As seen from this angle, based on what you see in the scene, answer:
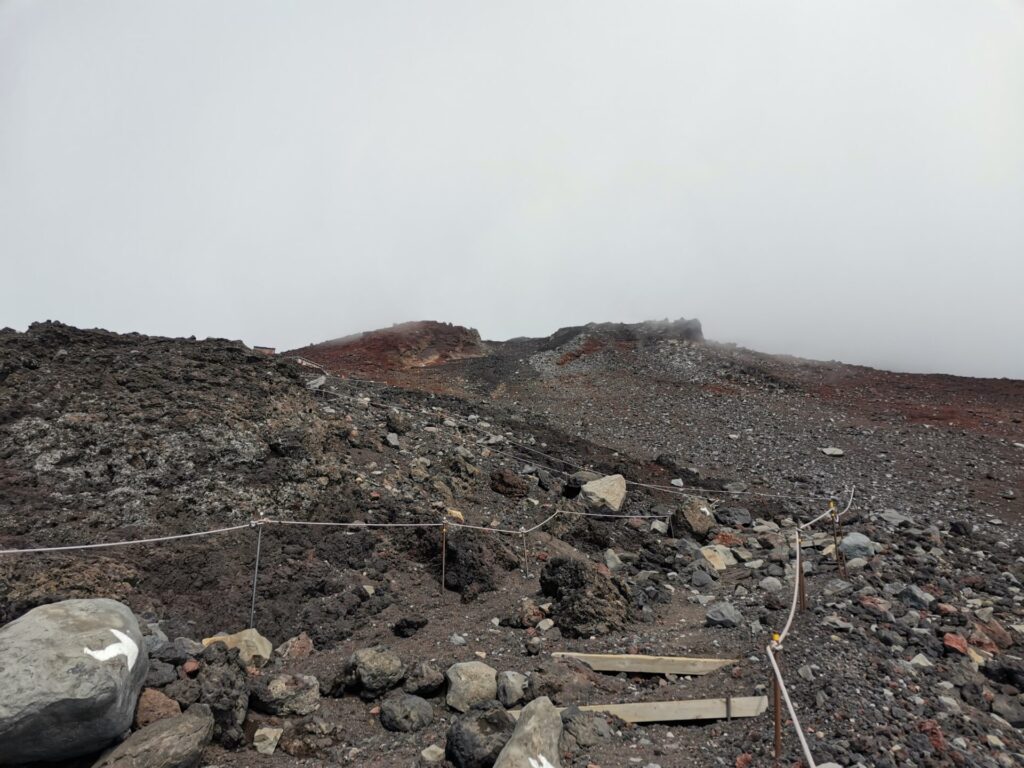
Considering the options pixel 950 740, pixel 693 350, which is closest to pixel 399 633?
pixel 950 740

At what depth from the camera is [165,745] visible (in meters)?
3.74

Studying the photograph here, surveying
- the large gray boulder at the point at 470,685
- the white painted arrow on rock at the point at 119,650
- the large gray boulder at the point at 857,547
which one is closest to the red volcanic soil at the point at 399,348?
the large gray boulder at the point at 857,547

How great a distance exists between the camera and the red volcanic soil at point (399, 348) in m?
29.0

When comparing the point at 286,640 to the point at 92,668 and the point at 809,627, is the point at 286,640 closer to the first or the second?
the point at 92,668

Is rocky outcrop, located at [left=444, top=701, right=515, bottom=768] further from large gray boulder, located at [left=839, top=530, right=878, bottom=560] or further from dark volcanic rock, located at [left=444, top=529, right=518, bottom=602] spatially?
large gray boulder, located at [left=839, top=530, right=878, bottom=560]

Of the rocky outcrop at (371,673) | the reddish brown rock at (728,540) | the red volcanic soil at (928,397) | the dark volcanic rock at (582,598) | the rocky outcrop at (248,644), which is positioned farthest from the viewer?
the red volcanic soil at (928,397)

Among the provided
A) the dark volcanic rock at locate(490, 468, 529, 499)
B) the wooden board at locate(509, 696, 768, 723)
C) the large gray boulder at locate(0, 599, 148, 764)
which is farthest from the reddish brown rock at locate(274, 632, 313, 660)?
the dark volcanic rock at locate(490, 468, 529, 499)

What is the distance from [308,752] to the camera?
14.1 feet

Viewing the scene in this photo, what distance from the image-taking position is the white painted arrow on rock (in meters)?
3.75

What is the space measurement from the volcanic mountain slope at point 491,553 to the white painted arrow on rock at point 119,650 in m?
0.58

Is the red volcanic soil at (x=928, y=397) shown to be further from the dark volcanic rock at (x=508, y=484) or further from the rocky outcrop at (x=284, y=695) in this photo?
the rocky outcrop at (x=284, y=695)

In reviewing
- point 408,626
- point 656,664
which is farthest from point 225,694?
point 656,664

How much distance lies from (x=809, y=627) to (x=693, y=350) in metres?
21.1

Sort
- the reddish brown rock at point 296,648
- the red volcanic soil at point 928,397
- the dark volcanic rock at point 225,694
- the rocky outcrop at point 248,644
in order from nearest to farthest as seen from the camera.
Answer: the dark volcanic rock at point 225,694, the rocky outcrop at point 248,644, the reddish brown rock at point 296,648, the red volcanic soil at point 928,397
